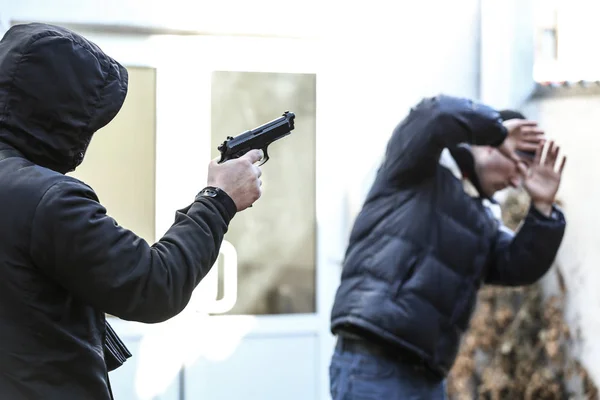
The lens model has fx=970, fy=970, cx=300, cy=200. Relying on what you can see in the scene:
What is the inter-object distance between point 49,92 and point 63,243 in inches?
12.0

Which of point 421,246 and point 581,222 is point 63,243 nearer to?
point 421,246

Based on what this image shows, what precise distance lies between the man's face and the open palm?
0.18 feet

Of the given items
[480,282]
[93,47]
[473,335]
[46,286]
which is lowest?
[473,335]

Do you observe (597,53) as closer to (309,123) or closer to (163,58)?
(309,123)

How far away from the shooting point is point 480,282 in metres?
3.38

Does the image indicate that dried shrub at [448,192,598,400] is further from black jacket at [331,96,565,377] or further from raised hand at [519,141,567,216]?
black jacket at [331,96,565,377]

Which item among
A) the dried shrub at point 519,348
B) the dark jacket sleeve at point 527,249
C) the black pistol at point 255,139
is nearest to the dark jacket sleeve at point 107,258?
the black pistol at point 255,139

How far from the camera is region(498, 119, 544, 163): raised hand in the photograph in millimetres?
3412

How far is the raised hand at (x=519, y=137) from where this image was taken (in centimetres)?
341

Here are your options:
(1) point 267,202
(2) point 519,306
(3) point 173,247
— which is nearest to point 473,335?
(2) point 519,306

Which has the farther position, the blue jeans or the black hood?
the blue jeans

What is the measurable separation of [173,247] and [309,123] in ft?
10.9

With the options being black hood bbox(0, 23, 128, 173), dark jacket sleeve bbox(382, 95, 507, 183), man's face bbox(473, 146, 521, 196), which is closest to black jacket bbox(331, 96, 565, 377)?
dark jacket sleeve bbox(382, 95, 507, 183)

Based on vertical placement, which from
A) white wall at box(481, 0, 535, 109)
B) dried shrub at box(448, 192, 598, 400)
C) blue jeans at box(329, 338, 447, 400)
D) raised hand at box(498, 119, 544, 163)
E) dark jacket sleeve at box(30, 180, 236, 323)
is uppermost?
white wall at box(481, 0, 535, 109)
